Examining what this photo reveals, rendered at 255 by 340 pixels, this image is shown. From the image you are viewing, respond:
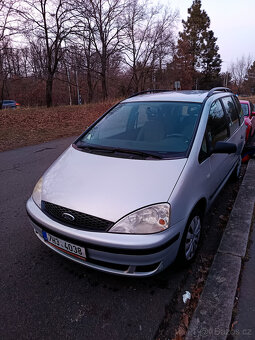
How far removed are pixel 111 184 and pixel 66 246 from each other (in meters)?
0.65

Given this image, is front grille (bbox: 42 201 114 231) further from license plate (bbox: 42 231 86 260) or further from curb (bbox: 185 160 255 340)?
curb (bbox: 185 160 255 340)

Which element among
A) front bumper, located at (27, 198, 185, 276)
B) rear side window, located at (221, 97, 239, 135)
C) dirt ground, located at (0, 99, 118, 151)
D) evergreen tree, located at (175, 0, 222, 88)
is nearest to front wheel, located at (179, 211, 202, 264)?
front bumper, located at (27, 198, 185, 276)

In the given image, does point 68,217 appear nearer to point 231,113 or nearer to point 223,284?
point 223,284

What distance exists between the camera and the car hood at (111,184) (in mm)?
1831

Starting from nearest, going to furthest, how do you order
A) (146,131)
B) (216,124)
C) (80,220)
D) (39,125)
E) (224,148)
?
(80,220)
(224,148)
(146,131)
(216,124)
(39,125)

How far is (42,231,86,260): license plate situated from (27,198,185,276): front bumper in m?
0.05

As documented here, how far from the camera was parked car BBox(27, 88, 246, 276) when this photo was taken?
1783 millimetres

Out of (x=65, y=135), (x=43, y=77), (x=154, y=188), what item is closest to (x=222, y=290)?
(x=154, y=188)

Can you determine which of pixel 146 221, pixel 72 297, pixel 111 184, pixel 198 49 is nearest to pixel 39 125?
pixel 111 184

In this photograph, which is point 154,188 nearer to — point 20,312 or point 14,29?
point 20,312

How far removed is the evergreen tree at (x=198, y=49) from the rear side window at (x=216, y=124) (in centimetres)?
3929

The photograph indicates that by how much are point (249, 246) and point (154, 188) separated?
1485mm

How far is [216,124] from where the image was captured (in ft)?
9.58

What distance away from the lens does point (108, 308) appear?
1.89 m
